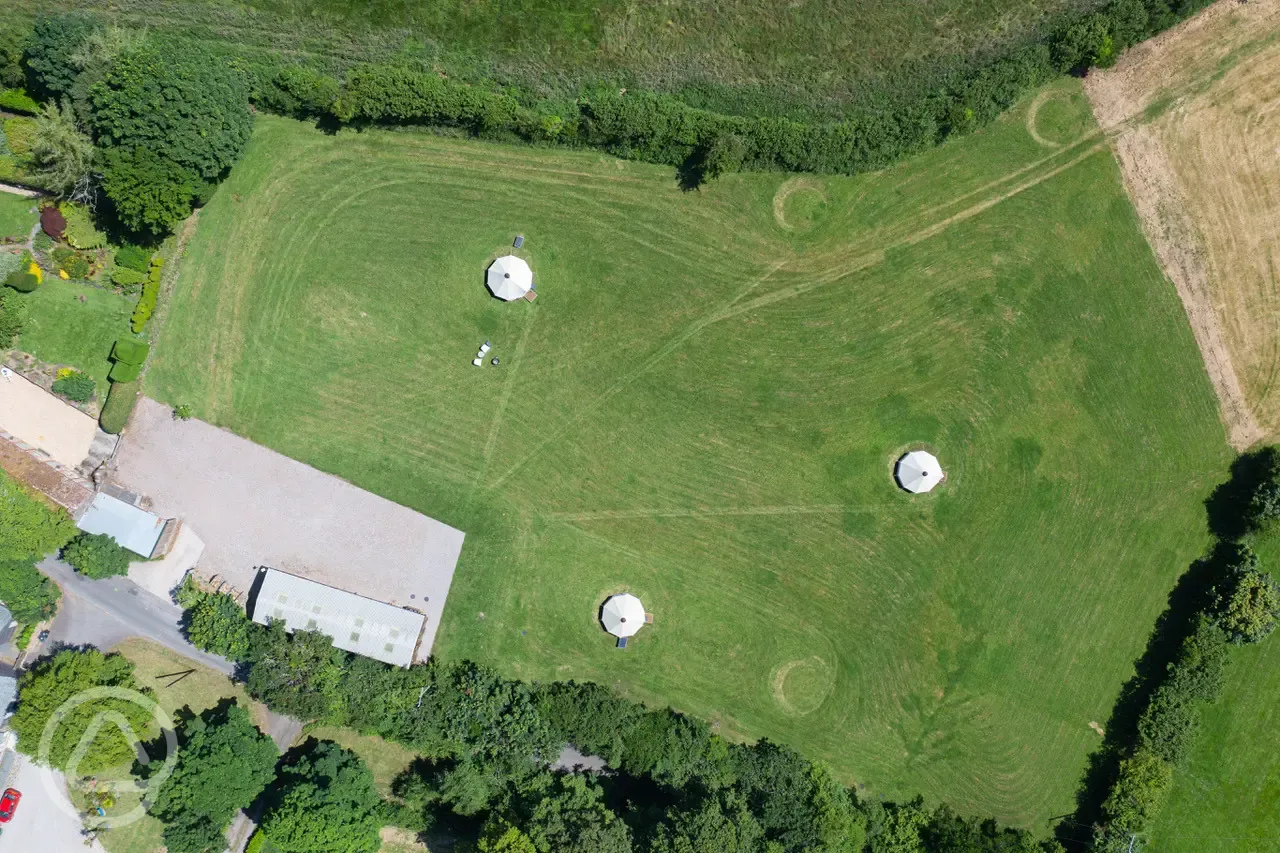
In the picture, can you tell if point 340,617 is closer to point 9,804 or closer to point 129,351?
point 129,351

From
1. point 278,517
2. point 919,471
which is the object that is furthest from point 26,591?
point 919,471

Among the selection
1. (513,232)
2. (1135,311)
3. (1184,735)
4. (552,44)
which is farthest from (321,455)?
(1184,735)

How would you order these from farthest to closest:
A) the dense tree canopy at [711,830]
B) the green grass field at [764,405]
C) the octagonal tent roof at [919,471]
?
the green grass field at [764,405]
the octagonal tent roof at [919,471]
the dense tree canopy at [711,830]

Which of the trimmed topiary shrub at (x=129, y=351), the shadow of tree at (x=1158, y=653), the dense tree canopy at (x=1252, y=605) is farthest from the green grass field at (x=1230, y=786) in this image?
the trimmed topiary shrub at (x=129, y=351)

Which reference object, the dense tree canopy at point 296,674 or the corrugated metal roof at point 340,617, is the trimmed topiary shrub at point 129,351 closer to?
the corrugated metal roof at point 340,617

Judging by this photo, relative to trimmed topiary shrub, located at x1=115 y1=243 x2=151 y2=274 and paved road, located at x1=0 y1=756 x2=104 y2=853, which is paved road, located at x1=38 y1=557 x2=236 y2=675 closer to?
paved road, located at x1=0 y1=756 x2=104 y2=853

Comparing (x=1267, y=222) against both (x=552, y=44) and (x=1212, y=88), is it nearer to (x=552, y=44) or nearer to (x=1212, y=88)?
(x=1212, y=88)
